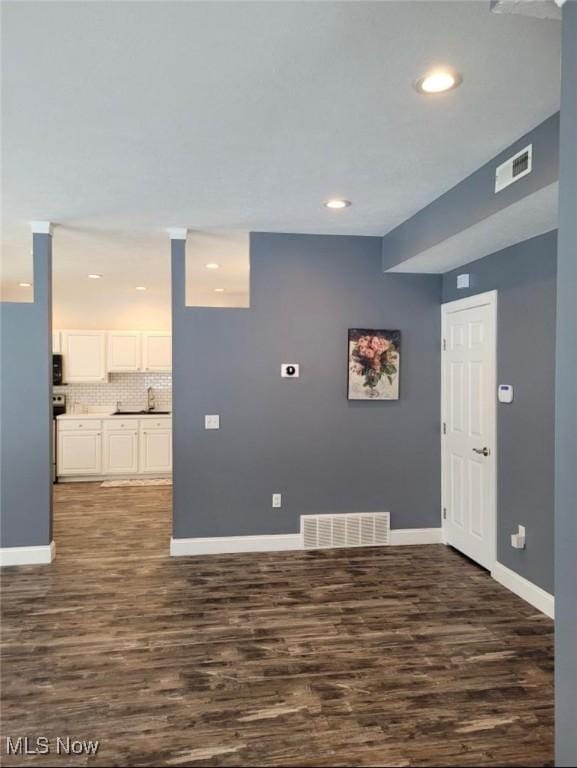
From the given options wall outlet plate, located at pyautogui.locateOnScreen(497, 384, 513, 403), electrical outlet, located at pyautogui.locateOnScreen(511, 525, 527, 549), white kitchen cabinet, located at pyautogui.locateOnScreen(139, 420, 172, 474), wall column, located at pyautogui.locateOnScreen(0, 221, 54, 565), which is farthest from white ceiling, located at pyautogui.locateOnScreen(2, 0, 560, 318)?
white kitchen cabinet, located at pyautogui.locateOnScreen(139, 420, 172, 474)

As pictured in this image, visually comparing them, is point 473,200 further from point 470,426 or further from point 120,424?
point 120,424

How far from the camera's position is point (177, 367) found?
437 cm

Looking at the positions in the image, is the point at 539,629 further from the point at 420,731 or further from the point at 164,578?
the point at 164,578

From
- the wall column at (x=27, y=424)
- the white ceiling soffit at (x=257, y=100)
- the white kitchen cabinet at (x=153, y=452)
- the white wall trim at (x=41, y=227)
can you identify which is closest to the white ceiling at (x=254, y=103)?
the white ceiling soffit at (x=257, y=100)

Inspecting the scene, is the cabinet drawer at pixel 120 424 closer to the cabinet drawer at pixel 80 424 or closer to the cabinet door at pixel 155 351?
the cabinet drawer at pixel 80 424

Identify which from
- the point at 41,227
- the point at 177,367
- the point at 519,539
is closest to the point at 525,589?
the point at 519,539

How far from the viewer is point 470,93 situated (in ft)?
7.14

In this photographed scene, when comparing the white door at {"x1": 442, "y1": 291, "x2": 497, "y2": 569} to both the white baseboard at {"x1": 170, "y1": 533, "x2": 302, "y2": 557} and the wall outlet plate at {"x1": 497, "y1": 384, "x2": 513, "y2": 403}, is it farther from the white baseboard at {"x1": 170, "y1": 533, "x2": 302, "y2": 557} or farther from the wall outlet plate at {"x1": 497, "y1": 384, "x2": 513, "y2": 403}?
the white baseboard at {"x1": 170, "y1": 533, "x2": 302, "y2": 557}

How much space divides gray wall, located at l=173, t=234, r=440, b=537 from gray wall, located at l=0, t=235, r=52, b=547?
106 centimetres

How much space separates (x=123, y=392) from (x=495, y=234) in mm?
6253

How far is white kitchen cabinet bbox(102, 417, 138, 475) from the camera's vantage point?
7281mm

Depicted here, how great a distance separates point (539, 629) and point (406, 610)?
792mm

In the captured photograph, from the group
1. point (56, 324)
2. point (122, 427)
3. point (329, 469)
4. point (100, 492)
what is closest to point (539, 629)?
point (329, 469)

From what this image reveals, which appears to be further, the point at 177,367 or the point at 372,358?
the point at 372,358
